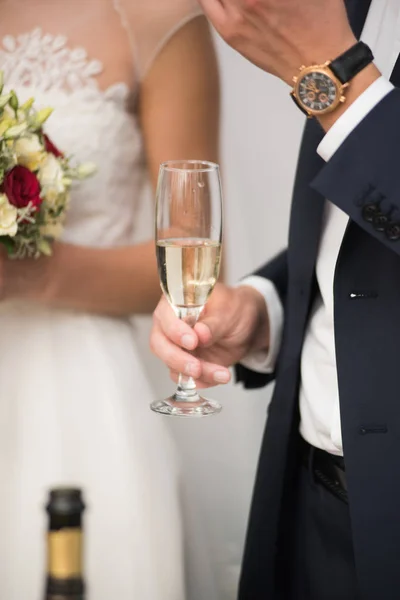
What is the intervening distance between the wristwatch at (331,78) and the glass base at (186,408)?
0.33m

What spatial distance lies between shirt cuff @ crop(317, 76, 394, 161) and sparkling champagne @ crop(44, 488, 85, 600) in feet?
1.55

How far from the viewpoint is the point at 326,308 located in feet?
3.33

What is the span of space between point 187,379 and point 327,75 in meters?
0.36

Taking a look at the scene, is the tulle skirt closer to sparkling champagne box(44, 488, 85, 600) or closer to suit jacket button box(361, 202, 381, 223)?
suit jacket button box(361, 202, 381, 223)

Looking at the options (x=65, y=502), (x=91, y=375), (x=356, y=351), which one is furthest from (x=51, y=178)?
(x=65, y=502)

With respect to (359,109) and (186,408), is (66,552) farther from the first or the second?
(359,109)

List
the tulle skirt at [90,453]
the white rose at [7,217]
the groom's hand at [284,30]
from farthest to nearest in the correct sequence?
the tulle skirt at [90,453] < the white rose at [7,217] < the groom's hand at [284,30]

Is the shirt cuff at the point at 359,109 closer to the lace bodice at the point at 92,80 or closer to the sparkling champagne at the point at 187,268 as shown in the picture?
the sparkling champagne at the point at 187,268

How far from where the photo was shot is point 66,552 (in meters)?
0.49

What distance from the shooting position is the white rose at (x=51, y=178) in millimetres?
1202

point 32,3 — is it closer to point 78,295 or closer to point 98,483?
point 78,295

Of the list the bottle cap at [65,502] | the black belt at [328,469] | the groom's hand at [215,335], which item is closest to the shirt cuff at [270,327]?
the groom's hand at [215,335]

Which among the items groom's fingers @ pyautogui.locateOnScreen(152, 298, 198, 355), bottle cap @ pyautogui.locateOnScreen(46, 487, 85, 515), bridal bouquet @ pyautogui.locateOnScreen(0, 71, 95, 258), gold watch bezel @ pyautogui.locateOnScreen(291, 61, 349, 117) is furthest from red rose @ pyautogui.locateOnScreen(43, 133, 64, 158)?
bottle cap @ pyautogui.locateOnScreen(46, 487, 85, 515)

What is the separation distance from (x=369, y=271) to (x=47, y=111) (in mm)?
543
